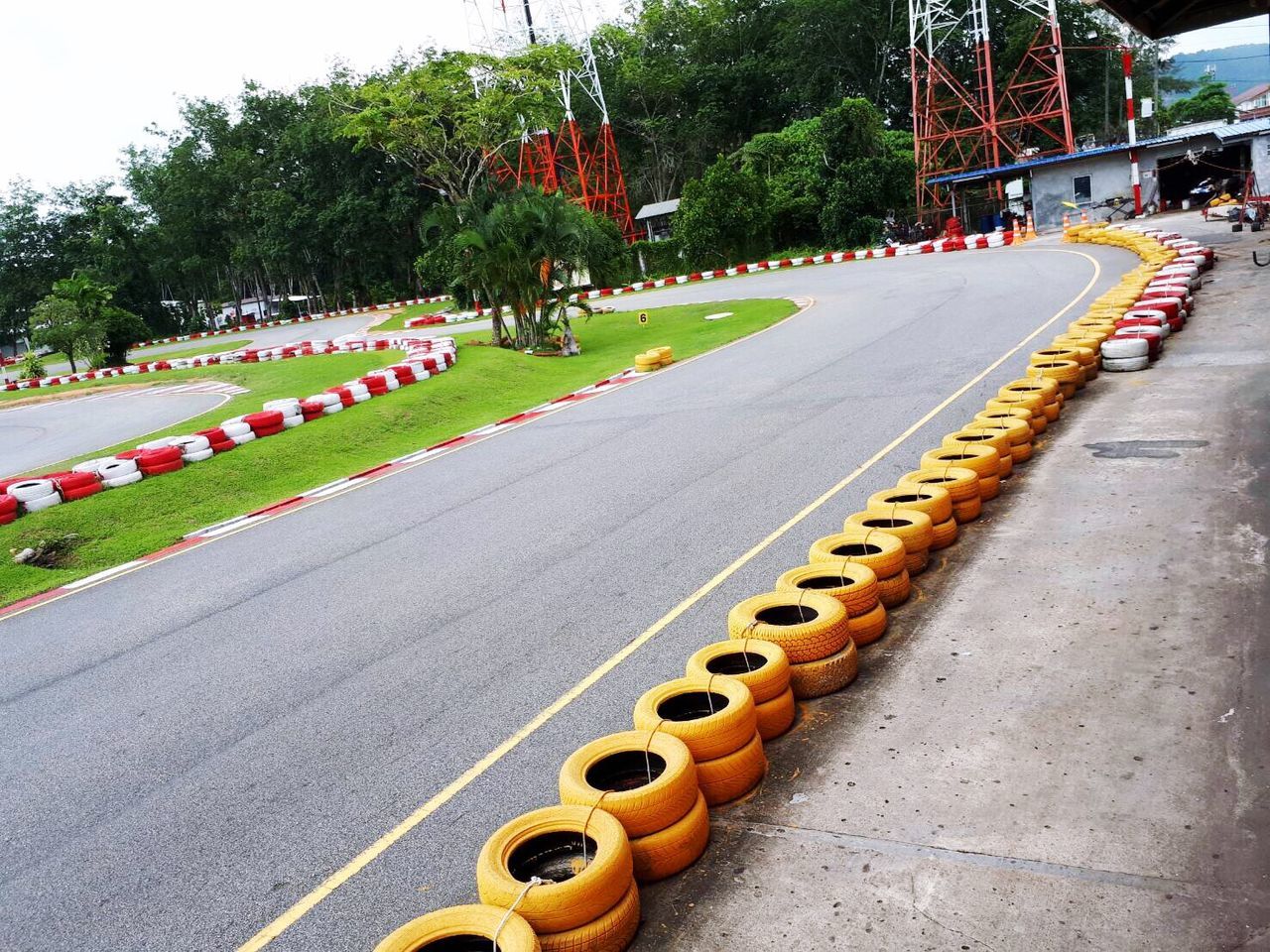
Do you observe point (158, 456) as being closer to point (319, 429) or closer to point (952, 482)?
point (319, 429)

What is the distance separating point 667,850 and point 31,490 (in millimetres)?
11987

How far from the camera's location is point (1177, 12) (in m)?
11.5

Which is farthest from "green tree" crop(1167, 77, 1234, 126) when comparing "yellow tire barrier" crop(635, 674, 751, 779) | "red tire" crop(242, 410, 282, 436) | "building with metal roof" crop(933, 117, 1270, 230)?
"yellow tire barrier" crop(635, 674, 751, 779)

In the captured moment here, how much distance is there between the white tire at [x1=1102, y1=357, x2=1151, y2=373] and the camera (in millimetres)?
12258

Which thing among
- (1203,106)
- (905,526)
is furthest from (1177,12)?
(1203,106)

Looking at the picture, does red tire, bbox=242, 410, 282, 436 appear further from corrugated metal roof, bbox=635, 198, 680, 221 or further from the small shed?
corrugated metal roof, bbox=635, 198, 680, 221

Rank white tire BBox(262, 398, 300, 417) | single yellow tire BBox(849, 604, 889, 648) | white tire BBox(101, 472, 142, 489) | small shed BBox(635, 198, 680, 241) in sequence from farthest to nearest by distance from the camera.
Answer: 1. small shed BBox(635, 198, 680, 241)
2. white tire BBox(262, 398, 300, 417)
3. white tire BBox(101, 472, 142, 489)
4. single yellow tire BBox(849, 604, 889, 648)

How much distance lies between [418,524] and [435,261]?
3222 cm

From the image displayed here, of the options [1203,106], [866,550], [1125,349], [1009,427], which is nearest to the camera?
[866,550]

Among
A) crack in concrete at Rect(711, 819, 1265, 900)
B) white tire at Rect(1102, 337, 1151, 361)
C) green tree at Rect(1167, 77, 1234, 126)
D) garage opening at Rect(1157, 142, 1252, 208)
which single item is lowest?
crack in concrete at Rect(711, 819, 1265, 900)

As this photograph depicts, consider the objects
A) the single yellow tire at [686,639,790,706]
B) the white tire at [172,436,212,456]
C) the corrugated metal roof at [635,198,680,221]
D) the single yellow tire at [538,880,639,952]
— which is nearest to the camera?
the single yellow tire at [538,880,639,952]

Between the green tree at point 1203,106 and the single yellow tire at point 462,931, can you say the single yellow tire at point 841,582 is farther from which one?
the green tree at point 1203,106

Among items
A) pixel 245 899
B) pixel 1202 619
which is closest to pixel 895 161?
pixel 1202 619

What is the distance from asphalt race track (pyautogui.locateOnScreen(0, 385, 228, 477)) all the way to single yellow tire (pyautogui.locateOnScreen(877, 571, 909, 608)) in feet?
51.0
